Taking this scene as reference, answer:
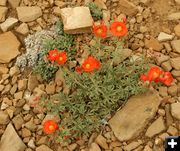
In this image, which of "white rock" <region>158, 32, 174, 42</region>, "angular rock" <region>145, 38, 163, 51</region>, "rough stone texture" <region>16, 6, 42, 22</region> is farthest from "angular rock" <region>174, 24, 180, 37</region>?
"rough stone texture" <region>16, 6, 42, 22</region>

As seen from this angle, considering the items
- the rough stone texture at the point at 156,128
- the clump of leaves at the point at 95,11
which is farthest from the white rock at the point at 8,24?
the rough stone texture at the point at 156,128

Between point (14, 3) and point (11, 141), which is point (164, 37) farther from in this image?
point (11, 141)

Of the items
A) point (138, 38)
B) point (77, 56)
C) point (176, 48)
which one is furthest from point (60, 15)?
point (176, 48)

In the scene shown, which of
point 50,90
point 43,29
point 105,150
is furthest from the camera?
point 43,29

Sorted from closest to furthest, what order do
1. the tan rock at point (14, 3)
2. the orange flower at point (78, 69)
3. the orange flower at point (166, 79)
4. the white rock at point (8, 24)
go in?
the orange flower at point (166, 79), the orange flower at point (78, 69), the white rock at point (8, 24), the tan rock at point (14, 3)

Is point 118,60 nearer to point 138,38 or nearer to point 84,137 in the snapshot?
point 138,38

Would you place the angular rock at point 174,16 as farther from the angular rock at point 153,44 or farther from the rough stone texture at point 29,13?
the rough stone texture at point 29,13

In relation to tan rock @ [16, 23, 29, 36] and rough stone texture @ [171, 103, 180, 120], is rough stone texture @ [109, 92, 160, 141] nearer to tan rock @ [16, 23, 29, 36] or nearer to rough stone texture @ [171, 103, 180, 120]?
rough stone texture @ [171, 103, 180, 120]
